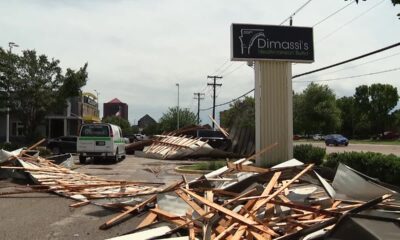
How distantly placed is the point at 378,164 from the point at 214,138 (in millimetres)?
21289

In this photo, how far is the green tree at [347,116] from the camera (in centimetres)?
11512

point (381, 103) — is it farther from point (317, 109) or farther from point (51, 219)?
point (51, 219)

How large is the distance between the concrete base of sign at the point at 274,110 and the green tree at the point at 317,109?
7124 centimetres

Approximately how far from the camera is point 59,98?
43719mm

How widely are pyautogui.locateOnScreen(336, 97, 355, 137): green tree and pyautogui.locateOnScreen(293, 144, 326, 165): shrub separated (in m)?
94.3

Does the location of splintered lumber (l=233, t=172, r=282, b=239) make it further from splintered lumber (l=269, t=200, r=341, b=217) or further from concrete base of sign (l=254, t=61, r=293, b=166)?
concrete base of sign (l=254, t=61, r=293, b=166)

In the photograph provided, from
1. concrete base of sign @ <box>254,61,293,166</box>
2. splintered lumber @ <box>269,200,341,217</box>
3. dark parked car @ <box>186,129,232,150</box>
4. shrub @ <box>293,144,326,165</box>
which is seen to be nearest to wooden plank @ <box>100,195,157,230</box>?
splintered lumber @ <box>269,200,341,217</box>

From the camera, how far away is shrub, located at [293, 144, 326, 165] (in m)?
21.7

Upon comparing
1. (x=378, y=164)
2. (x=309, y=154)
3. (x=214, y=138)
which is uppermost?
(x=214, y=138)

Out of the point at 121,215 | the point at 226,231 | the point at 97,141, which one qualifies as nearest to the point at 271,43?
the point at 97,141

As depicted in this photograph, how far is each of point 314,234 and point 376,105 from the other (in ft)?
361

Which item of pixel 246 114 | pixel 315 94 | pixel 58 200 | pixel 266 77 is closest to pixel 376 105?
pixel 315 94

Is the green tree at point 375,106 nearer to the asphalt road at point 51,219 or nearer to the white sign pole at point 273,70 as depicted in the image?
the white sign pole at point 273,70

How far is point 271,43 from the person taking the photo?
23.0m
